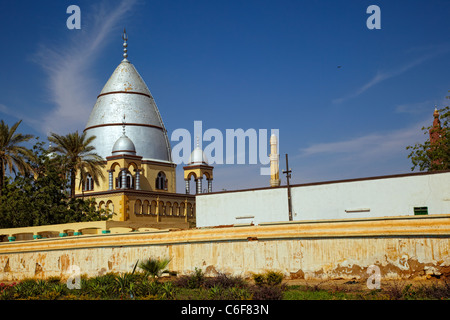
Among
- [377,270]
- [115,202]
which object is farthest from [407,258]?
[115,202]

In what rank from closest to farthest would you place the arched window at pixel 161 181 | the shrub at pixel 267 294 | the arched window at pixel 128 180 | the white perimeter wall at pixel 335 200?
the shrub at pixel 267 294 → the white perimeter wall at pixel 335 200 → the arched window at pixel 128 180 → the arched window at pixel 161 181

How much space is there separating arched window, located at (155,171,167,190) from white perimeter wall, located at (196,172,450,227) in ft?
72.3

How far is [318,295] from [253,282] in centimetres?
392

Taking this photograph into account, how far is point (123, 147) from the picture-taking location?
5106 cm

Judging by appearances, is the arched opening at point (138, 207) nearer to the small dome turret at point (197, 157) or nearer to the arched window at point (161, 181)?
the arched window at point (161, 181)

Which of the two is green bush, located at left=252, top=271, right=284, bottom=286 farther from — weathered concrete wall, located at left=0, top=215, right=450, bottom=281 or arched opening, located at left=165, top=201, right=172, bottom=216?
arched opening, located at left=165, top=201, right=172, bottom=216

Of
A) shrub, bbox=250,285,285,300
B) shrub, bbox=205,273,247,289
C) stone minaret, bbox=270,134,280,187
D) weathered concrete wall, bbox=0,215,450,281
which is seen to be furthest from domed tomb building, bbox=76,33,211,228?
shrub, bbox=250,285,285,300

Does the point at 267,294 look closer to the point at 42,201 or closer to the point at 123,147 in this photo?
the point at 42,201

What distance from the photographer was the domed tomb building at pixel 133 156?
50.0 m

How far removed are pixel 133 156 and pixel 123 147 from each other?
127cm

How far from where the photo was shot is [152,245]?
22781mm

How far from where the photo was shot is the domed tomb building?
50031mm

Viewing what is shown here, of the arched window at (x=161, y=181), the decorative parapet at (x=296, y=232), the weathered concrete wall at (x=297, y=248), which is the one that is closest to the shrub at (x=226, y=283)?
the weathered concrete wall at (x=297, y=248)

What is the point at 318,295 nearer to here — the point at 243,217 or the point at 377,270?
the point at 377,270
